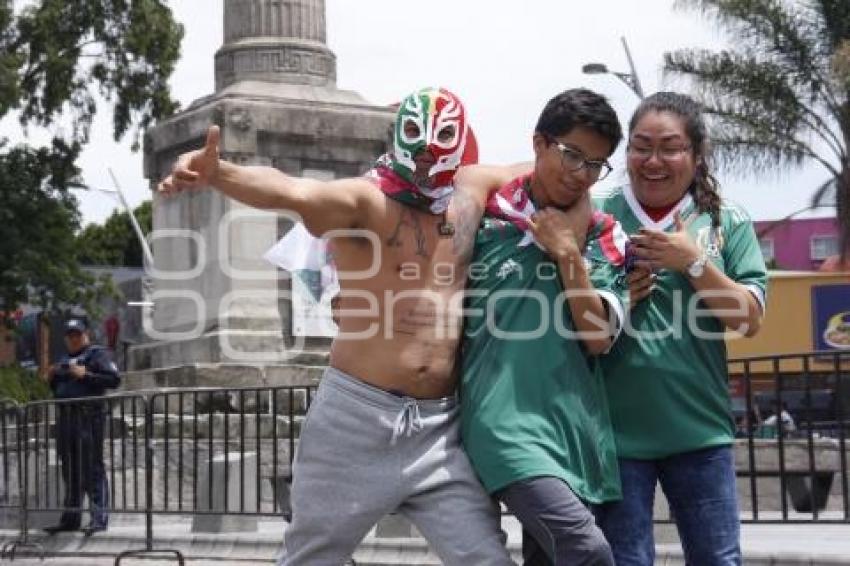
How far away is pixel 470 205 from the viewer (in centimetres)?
538

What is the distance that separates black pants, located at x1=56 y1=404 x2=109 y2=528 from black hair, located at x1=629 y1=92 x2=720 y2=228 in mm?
8435

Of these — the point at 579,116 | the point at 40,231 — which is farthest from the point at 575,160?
the point at 40,231

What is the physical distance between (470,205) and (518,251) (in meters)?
0.22

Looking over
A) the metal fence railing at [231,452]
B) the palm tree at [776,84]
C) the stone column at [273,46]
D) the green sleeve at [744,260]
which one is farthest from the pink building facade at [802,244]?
the green sleeve at [744,260]

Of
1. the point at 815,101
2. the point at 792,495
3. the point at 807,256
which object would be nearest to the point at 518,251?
the point at 792,495

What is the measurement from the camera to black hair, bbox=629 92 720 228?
545 cm

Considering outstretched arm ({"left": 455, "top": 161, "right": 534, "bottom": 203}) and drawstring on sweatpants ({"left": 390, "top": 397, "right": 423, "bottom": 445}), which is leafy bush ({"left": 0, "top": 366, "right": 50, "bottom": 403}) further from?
drawstring on sweatpants ({"left": 390, "top": 397, "right": 423, "bottom": 445})

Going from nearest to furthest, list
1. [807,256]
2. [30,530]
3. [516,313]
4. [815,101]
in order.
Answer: [516,313] → [30,530] → [815,101] → [807,256]

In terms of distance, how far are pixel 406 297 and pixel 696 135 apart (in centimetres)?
93

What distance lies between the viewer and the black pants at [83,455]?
43.9ft

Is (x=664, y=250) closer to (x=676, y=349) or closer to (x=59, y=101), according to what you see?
(x=676, y=349)

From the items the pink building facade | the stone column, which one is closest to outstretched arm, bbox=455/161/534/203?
the stone column

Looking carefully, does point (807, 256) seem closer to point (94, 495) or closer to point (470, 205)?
point (94, 495)

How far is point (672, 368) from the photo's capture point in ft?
17.5
